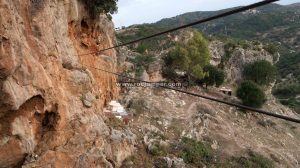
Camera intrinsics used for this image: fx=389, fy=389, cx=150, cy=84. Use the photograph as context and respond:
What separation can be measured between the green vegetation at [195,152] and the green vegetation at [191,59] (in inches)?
712

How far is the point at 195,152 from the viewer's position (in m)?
27.0

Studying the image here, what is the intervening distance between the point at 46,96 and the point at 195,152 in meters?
16.1

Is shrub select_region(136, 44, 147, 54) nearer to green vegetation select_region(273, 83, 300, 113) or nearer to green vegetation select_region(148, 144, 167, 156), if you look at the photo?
green vegetation select_region(148, 144, 167, 156)

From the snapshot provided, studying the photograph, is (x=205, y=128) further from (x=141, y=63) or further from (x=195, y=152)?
(x=141, y=63)

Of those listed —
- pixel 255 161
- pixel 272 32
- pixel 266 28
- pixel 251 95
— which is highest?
pixel 251 95

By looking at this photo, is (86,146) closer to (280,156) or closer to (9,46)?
(9,46)

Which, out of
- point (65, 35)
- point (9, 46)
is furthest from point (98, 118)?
point (9, 46)

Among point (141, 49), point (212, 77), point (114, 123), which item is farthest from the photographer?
point (141, 49)

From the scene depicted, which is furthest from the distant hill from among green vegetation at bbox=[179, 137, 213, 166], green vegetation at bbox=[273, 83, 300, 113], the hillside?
green vegetation at bbox=[179, 137, 213, 166]

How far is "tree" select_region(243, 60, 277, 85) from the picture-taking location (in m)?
58.5

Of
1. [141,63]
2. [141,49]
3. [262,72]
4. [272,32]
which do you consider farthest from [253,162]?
[272,32]

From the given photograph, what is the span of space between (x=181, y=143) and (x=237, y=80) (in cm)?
3667

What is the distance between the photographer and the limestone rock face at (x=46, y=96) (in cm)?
1077

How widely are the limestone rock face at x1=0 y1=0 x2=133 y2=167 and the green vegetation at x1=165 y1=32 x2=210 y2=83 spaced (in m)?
28.0
